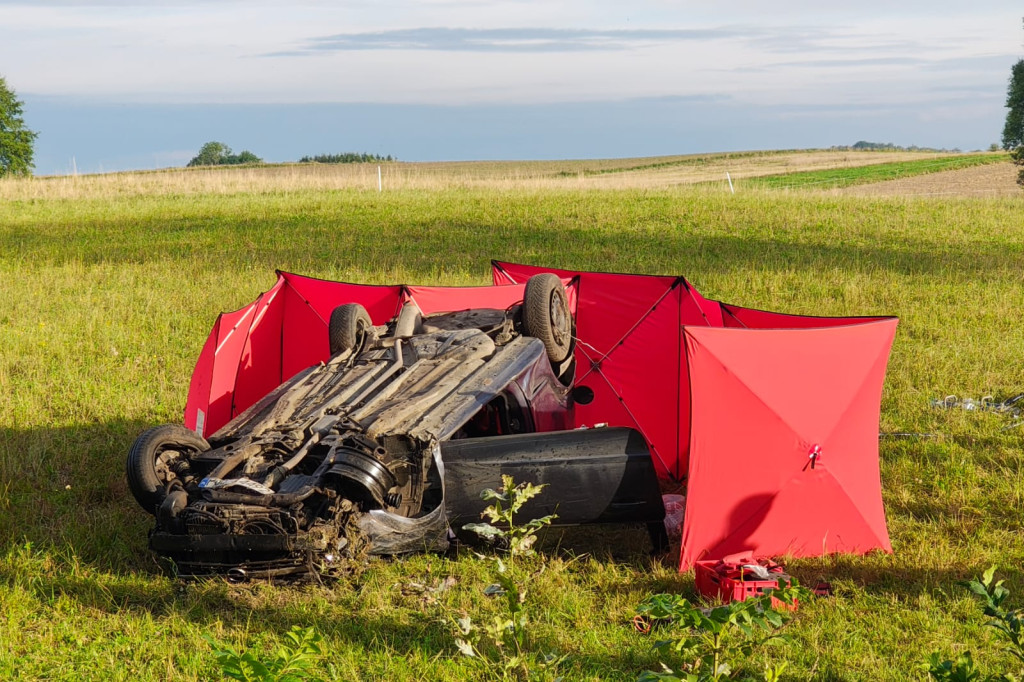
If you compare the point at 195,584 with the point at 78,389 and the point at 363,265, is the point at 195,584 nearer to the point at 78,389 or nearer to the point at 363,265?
the point at 78,389

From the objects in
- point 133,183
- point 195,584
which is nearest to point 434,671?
point 195,584

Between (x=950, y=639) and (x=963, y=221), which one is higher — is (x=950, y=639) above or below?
below

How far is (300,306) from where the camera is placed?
10.0m

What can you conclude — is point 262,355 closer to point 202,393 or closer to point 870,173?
point 202,393

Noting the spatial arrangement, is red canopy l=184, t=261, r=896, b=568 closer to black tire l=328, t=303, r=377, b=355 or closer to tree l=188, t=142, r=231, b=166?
black tire l=328, t=303, r=377, b=355

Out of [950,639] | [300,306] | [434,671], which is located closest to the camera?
[434,671]

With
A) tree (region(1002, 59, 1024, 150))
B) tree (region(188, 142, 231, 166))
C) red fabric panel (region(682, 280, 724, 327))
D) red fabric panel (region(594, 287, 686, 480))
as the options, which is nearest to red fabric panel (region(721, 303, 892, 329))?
red fabric panel (region(682, 280, 724, 327))

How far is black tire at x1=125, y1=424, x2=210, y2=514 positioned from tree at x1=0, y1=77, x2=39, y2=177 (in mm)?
66793

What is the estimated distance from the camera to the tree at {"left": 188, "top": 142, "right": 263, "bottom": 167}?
84.6 metres

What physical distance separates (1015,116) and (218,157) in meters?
74.6

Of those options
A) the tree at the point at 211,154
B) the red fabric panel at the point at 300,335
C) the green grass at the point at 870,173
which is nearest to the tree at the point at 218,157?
the tree at the point at 211,154

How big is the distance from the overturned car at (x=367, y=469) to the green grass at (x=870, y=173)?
146ft

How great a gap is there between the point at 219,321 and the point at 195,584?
312cm

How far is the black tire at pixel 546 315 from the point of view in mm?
8875
